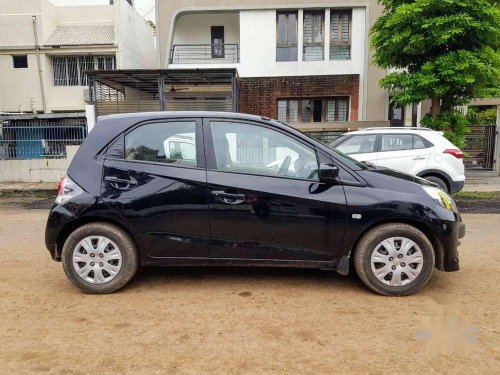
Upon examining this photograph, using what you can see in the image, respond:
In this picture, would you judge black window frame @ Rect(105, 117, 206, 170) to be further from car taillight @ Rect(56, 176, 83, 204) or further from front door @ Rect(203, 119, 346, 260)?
car taillight @ Rect(56, 176, 83, 204)

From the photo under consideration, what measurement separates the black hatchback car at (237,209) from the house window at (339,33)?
13445mm

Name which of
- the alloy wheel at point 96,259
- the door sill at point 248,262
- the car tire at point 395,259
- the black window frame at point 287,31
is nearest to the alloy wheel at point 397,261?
the car tire at point 395,259

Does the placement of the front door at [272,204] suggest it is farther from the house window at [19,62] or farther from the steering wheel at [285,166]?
the house window at [19,62]

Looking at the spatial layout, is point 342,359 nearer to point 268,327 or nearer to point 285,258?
point 268,327

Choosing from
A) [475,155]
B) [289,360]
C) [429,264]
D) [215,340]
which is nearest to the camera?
[289,360]

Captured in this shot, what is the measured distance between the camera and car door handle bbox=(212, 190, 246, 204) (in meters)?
3.65

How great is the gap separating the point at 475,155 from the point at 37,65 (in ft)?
65.2

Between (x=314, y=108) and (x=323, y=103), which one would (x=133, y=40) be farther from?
(x=323, y=103)

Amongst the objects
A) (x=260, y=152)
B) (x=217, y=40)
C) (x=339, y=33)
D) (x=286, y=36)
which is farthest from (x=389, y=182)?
(x=217, y=40)

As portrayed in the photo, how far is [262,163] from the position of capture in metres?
3.77

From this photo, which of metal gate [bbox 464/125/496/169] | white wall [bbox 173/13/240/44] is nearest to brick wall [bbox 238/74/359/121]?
white wall [bbox 173/13/240/44]

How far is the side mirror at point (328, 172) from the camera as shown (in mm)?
3582

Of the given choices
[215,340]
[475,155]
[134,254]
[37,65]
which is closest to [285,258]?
[215,340]

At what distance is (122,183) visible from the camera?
147 inches
